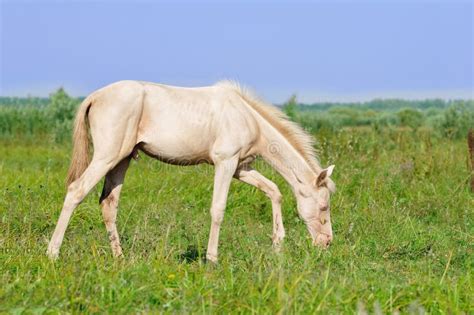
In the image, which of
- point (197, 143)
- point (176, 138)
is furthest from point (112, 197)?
point (197, 143)

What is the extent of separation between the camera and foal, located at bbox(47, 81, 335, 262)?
7531 millimetres

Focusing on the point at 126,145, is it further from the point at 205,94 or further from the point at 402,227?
the point at 402,227

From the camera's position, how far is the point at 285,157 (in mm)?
8219

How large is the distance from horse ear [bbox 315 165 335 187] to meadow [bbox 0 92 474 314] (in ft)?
2.11

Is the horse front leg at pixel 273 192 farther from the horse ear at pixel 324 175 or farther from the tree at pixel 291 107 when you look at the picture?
the tree at pixel 291 107

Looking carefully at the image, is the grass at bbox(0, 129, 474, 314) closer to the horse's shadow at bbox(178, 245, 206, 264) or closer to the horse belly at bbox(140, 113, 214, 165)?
the horse's shadow at bbox(178, 245, 206, 264)

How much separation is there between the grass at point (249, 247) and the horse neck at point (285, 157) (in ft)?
2.21

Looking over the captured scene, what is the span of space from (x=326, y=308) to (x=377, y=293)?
1.97ft

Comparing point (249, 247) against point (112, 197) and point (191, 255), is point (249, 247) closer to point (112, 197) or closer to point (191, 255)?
point (191, 255)

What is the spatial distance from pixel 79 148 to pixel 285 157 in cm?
216

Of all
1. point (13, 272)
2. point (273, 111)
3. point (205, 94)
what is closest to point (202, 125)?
point (205, 94)

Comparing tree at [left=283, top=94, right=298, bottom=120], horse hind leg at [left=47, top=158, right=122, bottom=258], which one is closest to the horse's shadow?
horse hind leg at [left=47, top=158, right=122, bottom=258]

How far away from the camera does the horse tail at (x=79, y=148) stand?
7.75 m

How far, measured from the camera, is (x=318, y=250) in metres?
7.28
